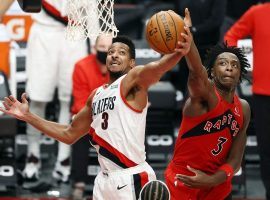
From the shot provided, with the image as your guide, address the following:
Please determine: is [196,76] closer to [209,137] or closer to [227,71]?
[227,71]

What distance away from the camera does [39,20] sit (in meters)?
9.04

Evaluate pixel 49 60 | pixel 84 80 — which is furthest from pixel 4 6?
pixel 49 60

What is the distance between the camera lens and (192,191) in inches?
264

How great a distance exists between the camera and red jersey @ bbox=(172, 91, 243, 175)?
6.65 m

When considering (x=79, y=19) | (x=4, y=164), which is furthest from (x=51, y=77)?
(x=79, y=19)

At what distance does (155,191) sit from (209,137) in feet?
2.10

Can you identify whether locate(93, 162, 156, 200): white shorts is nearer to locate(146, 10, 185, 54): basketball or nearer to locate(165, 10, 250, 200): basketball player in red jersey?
→ locate(165, 10, 250, 200): basketball player in red jersey

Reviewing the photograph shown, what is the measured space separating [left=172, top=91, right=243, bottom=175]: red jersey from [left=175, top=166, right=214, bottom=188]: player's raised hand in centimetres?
13

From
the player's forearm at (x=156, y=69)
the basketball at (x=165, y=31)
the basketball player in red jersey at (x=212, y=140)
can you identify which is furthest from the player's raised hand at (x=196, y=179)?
the basketball at (x=165, y=31)

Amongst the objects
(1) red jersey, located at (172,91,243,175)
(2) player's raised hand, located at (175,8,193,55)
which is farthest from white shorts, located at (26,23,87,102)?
(2) player's raised hand, located at (175,8,193,55)

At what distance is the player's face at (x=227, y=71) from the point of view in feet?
22.0

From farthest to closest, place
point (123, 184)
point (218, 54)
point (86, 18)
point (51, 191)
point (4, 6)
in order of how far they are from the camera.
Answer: point (51, 191) < point (86, 18) < point (218, 54) < point (4, 6) < point (123, 184)

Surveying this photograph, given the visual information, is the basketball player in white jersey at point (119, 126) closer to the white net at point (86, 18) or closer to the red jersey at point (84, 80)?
the white net at point (86, 18)

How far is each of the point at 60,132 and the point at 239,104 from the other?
1.33 metres
